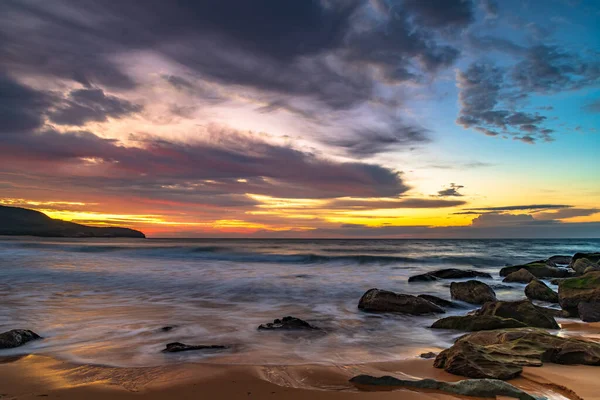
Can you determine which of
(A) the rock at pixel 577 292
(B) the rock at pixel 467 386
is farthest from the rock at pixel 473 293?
(B) the rock at pixel 467 386

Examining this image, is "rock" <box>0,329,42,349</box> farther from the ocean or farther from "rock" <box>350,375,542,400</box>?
"rock" <box>350,375,542,400</box>

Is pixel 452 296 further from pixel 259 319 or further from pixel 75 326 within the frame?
pixel 75 326

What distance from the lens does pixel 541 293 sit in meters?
13.1

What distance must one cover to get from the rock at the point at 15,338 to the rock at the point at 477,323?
831 cm

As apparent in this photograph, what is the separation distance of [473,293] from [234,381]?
10.3 meters

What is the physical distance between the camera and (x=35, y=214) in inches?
6727

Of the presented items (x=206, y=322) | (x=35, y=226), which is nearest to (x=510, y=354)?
(x=206, y=322)

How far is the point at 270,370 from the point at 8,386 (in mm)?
3246

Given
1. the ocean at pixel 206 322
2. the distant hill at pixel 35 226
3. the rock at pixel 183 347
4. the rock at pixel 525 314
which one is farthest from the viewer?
the distant hill at pixel 35 226

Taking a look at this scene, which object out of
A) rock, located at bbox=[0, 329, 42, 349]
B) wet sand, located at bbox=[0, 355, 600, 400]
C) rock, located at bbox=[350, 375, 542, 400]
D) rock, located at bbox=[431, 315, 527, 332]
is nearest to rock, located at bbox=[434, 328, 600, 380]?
wet sand, located at bbox=[0, 355, 600, 400]

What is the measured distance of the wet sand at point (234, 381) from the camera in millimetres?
4402

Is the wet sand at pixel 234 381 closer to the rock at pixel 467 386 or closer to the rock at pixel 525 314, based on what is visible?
the rock at pixel 467 386

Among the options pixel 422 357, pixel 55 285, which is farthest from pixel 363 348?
pixel 55 285

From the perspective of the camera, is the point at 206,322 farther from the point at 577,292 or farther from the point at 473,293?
the point at 577,292
